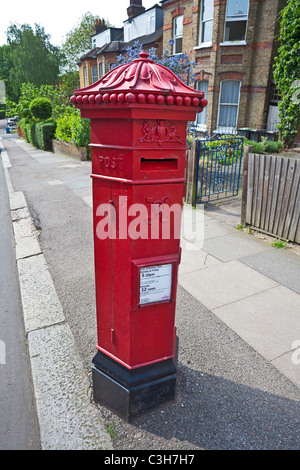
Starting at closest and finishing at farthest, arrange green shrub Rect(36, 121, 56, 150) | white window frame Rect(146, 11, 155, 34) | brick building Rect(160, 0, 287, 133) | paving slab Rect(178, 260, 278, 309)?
paving slab Rect(178, 260, 278, 309) → brick building Rect(160, 0, 287, 133) → green shrub Rect(36, 121, 56, 150) → white window frame Rect(146, 11, 155, 34)

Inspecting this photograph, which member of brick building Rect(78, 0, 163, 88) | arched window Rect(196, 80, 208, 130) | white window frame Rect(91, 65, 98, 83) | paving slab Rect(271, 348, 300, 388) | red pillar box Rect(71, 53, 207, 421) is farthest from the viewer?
white window frame Rect(91, 65, 98, 83)

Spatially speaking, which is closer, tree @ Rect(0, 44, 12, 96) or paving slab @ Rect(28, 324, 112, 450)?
paving slab @ Rect(28, 324, 112, 450)

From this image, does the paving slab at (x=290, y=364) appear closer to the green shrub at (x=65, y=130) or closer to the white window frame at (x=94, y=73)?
the green shrub at (x=65, y=130)

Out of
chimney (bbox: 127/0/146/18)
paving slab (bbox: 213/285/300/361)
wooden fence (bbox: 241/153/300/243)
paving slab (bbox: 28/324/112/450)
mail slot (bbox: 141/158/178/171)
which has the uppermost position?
chimney (bbox: 127/0/146/18)

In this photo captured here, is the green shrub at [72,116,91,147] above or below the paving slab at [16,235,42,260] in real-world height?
above

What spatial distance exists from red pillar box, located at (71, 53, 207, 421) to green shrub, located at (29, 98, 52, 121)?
2371 cm

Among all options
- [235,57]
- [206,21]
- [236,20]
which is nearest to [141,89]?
[235,57]

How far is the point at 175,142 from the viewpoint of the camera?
1975 mm

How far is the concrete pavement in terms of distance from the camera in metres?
2.49
